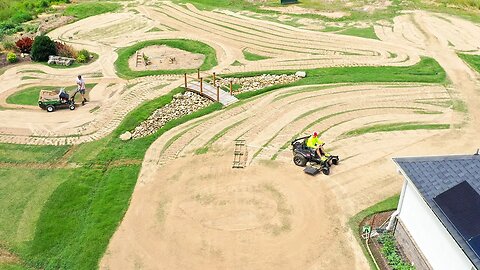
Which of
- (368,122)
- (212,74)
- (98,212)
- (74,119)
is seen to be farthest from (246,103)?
(98,212)

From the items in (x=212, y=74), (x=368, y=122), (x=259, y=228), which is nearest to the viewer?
(x=259, y=228)

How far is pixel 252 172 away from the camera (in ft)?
94.4

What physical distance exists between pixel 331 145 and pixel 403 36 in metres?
25.6

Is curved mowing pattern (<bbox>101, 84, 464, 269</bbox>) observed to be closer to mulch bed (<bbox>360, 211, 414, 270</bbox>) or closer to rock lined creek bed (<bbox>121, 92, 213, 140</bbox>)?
rock lined creek bed (<bbox>121, 92, 213, 140</bbox>)

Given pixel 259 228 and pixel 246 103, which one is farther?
pixel 246 103

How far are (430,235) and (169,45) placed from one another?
A: 35.0 m

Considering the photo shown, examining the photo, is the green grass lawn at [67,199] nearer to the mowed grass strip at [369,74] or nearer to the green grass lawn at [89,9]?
the mowed grass strip at [369,74]

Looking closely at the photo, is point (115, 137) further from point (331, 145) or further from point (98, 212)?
point (331, 145)

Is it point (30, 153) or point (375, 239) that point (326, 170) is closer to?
point (375, 239)

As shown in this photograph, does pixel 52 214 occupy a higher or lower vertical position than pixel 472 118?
lower

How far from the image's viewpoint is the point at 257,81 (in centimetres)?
4141

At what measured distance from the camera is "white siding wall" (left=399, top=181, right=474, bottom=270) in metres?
19.2

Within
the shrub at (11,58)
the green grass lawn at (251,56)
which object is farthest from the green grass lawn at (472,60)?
the shrub at (11,58)

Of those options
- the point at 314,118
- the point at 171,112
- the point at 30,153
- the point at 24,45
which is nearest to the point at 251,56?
the point at 171,112
